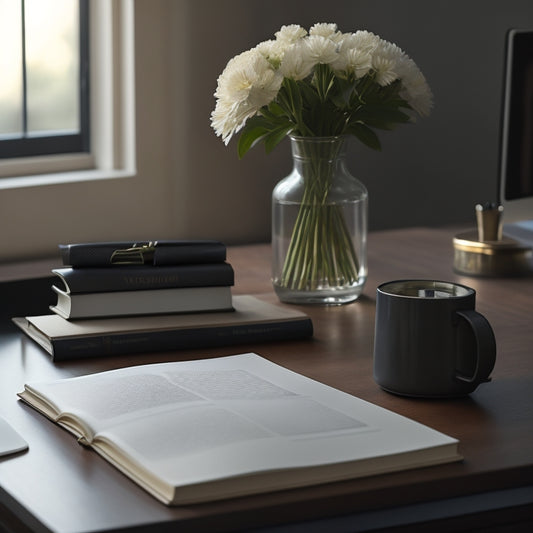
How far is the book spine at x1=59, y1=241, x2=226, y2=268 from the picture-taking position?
1.37 m

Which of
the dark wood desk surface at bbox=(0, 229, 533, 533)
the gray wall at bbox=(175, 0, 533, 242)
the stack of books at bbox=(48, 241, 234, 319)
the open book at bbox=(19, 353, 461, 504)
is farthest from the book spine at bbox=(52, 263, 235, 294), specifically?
the gray wall at bbox=(175, 0, 533, 242)

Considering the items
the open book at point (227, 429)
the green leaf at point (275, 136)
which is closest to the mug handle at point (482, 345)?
the open book at point (227, 429)

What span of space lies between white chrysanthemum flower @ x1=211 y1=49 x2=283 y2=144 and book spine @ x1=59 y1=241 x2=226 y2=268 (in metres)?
0.18

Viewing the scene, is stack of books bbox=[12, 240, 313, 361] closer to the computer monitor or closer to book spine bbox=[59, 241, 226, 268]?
book spine bbox=[59, 241, 226, 268]

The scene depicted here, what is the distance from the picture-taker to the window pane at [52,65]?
2.20m

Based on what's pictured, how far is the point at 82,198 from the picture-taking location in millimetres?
2162

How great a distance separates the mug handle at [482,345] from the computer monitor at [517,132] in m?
0.92

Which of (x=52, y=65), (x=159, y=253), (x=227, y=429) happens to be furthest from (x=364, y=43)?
(x=52, y=65)

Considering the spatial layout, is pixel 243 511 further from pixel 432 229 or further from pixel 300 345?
pixel 432 229

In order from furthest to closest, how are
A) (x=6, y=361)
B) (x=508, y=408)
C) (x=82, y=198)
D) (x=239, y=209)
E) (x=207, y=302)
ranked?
1. (x=239, y=209)
2. (x=82, y=198)
3. (x=207, y=302)
4. (x=6, y=361)
5. (x=508, y=408)

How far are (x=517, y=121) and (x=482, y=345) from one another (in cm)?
98

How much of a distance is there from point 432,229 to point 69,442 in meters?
1.39

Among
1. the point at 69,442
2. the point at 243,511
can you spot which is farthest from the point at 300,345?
the point at 243,511

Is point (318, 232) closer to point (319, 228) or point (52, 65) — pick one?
point (319, 228)
